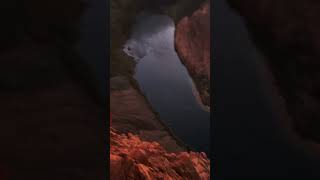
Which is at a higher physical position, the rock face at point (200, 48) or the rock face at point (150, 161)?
the rock face at point (200, 48)

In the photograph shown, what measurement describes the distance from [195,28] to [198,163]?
787 mm

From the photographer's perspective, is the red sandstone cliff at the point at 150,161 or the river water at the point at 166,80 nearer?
the red sandstone cliff at the point at 150,161

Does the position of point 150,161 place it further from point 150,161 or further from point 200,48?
point 200,48

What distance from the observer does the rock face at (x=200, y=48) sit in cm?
215

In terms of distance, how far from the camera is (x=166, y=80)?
2209 mm
